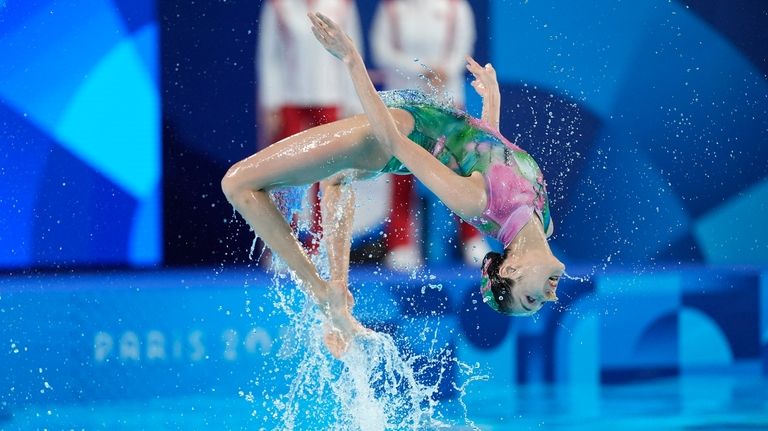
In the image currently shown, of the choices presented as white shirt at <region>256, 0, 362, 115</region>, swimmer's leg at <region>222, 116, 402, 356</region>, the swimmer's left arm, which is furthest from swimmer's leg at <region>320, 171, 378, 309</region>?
white shirt at <region>256, 0, 362, 115</region>

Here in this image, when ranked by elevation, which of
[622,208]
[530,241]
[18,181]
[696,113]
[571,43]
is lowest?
[530,241]

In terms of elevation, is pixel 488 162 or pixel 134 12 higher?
pixel 134 12

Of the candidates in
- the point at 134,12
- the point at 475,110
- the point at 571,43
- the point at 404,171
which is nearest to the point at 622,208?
the point at 571,43

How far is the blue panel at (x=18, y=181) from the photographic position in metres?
6.90

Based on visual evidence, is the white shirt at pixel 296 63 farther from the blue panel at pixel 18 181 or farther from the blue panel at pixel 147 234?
the blue panel at pixel 18 181

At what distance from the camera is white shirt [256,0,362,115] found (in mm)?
7031

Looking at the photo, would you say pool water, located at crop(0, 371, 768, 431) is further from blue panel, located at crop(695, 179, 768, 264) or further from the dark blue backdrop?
blue panel, located at crop(695, 179, 768, 264)

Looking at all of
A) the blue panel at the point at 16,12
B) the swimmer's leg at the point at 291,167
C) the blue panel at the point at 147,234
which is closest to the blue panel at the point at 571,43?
the blue panel at the point at 147,234

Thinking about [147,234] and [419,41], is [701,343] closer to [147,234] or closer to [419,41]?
[419,41]

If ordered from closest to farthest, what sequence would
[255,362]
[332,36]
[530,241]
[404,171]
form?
[332,36], [530,241], [404,171], [255,362]

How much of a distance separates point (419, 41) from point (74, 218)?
2612 mm

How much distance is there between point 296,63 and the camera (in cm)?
704

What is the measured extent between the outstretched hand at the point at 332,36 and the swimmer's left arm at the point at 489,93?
991mm

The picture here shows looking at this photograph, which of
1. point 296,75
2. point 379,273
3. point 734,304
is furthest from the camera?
point 296,75
